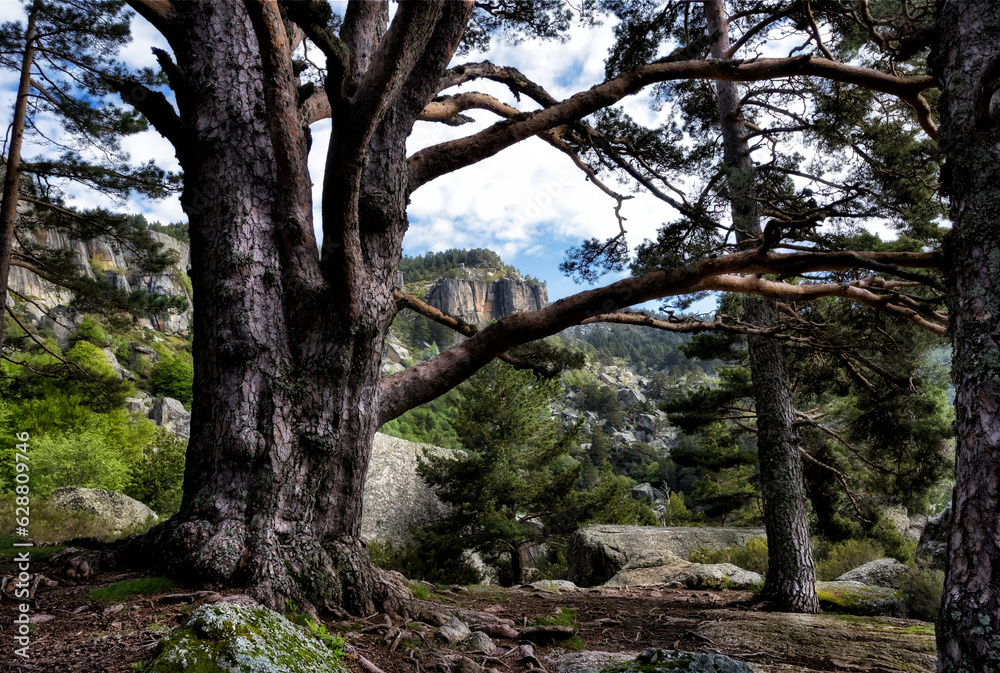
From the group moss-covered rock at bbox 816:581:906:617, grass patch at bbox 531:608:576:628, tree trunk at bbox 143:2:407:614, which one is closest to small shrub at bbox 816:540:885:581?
moss-covered rock at bbox 816:581:906:617

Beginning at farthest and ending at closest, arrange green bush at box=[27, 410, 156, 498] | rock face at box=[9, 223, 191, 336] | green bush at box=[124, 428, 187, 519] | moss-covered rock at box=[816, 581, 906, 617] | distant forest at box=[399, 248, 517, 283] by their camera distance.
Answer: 1. distant forest at box=[399, 248, 517, 283]
2. green bush at box=[124, 428, 187, 519]
3. green bush at box=[27, 410, 156, 498]
4. rock face at box=[9, 223, 191, 336]
5. moss-covered rock at box=[816, 581, 906, 617]

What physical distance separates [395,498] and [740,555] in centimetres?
1283

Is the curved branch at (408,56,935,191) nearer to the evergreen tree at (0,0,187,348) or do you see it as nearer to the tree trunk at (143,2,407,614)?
the tree trunk at (143,2,407,614)

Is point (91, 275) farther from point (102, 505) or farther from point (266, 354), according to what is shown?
point (266, 354)

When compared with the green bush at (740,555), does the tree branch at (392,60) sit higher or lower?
higher

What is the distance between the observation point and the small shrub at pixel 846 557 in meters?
9.59

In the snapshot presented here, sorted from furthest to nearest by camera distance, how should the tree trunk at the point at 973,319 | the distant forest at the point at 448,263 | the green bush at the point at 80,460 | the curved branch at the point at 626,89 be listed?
the distant forest at the point at 448,263 < the green bush at the point at 80,460 < the curved branch at the point at 626,89 < the tree trunk at the point at 973,319

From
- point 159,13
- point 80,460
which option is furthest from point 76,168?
point 80,460

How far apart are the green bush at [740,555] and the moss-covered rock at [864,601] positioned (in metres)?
4.64

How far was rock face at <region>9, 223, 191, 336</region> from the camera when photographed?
27.5 ft

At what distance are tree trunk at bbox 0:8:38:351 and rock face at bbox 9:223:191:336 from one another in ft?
3.18

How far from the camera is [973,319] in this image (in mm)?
2406

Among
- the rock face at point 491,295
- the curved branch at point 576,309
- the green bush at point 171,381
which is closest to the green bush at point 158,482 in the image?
the curved branch at point 576,309

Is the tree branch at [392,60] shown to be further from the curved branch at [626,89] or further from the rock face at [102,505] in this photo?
the rock face at [102,505]
